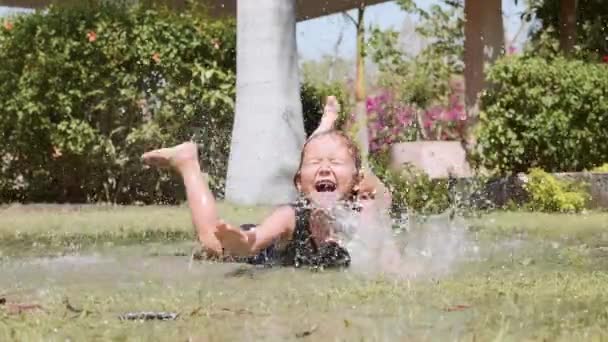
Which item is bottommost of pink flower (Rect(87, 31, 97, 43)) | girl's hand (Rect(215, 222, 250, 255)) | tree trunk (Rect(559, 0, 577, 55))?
girl's hand (Rect(215, 222, 250, 255))

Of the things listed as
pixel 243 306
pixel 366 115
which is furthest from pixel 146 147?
pixel 243 306

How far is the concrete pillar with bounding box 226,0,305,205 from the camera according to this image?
11.6 meters

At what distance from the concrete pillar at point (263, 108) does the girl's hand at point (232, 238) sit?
6.41 m

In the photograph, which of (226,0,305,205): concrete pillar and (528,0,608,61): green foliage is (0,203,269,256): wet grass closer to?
(226,0,305,205): concrete pillar

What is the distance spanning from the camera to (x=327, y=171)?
18.2 feet

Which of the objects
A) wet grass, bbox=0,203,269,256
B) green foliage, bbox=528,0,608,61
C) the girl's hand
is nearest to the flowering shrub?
green foliage, bbox=528,0,608,61

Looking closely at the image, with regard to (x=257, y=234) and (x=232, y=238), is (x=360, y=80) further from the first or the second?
(x=232, y=238)

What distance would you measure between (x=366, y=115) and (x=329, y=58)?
14.0m

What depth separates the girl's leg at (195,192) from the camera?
520cm

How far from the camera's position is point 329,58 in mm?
31703

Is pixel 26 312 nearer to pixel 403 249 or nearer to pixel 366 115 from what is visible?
pixel 403 249

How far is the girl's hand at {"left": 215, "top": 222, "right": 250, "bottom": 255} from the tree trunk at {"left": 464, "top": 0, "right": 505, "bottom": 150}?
9.47 metres

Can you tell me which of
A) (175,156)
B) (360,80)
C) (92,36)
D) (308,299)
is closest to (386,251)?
(175,156)

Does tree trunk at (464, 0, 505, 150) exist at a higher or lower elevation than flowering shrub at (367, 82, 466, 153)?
higher
